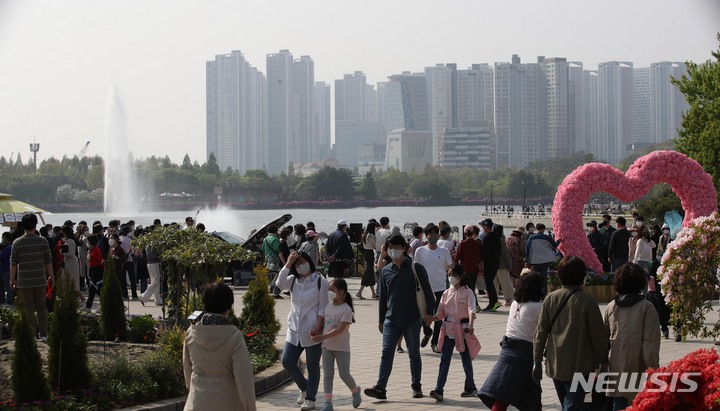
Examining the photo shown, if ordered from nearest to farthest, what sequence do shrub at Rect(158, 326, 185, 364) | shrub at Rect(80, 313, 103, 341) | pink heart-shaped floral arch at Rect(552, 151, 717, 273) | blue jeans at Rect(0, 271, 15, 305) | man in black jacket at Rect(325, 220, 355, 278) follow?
shrub at Rect(158, 326, 185, 364) < shrub at Rect(80, 313, 103, 341) < blue jeans at Rect(0, 271, 15, 305) < man in black jacket at Rect(325, 220, 355, 278) < pink heart-shaped floral arch at Rect(552, 151, 717, 273)

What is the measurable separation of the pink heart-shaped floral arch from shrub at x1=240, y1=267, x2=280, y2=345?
10392 millimetres

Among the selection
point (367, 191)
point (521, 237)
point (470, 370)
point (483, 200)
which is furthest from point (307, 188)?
point (470, 370)

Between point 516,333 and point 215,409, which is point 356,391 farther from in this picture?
point 215,409

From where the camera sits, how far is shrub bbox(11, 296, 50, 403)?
901 cm

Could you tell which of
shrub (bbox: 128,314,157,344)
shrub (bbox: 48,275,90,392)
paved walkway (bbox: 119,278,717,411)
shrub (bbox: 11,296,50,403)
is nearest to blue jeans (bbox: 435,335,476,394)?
paved walkway (bbox: 119,278,717,411)

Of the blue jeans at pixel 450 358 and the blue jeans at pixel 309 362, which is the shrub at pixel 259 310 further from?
the blue jeans at pixel 450 358

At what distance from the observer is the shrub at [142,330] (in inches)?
527

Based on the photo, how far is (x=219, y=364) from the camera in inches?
260

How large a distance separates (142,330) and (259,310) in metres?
1.63

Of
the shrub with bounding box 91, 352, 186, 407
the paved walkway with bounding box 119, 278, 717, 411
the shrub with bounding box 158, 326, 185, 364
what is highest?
the shrub with bounding box 158, 326, 185, 364

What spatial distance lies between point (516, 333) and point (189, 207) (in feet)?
493

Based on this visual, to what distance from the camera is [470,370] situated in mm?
10469

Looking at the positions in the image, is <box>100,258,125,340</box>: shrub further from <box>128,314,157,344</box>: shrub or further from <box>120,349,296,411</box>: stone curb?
<box>120,349,296,411</box>: stone curb

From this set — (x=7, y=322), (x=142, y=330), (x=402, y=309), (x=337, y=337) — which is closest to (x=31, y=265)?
(x=7, y=322)
